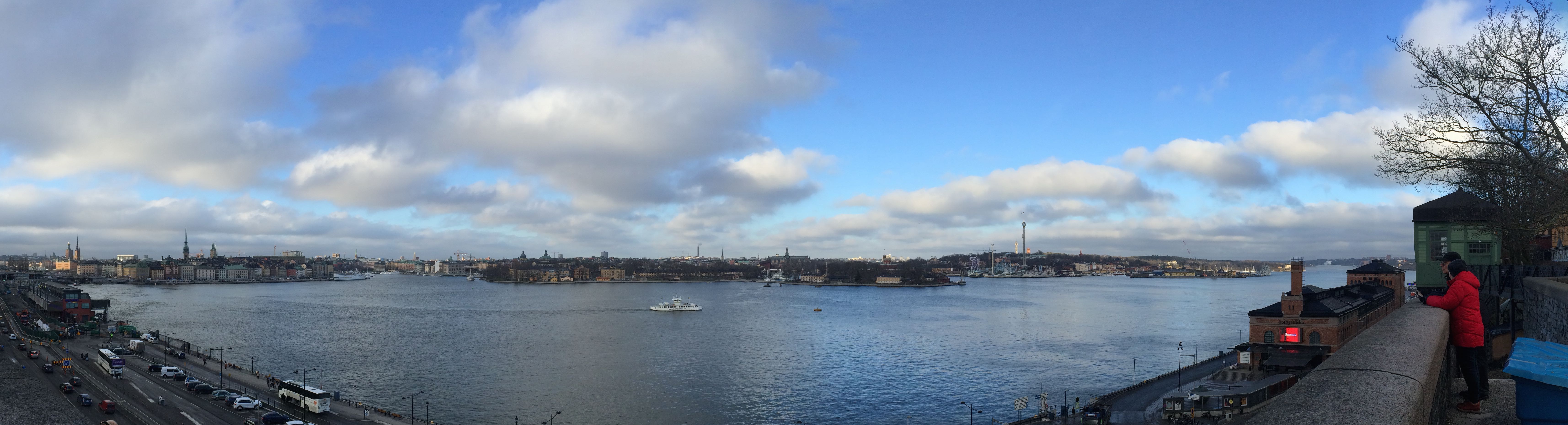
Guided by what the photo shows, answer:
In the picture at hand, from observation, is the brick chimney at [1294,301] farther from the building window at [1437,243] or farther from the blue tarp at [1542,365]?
the blue tarp at [1542,365]

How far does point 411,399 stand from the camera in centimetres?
2383

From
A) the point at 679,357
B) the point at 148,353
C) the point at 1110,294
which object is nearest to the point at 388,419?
the point at 679,357

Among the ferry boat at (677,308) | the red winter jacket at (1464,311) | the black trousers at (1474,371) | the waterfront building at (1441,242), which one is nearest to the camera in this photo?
the black trousers at (1474,371)

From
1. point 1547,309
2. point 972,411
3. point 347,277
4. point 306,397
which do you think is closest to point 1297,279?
point 972,411

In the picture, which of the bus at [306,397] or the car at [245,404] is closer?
the bus at [306,397]

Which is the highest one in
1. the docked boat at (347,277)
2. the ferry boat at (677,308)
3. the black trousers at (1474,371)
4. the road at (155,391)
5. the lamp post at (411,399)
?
the black trousers at (1474,371)

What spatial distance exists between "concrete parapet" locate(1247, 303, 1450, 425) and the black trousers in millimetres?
211

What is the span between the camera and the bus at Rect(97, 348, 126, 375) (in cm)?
2534

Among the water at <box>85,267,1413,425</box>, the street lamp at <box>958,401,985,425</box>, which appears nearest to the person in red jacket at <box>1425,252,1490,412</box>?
the street lamp at <box>958,401,985,425</box>

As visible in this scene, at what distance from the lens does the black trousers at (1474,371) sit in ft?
12.1

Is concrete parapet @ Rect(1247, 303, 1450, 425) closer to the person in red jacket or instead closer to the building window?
the person in red jacket

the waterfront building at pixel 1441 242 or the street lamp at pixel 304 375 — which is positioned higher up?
the waterfront building at pixel 1441 242

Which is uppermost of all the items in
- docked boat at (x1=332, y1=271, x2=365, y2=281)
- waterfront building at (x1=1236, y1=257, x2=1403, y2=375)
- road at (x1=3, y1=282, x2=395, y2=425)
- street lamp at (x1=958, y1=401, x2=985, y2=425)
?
waterfront building at (x1=1236, y1=257, x2=1403, y2=375)

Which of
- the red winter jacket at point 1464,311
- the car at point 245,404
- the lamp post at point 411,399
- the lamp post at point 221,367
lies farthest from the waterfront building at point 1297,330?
the lamp post at point 221,367
